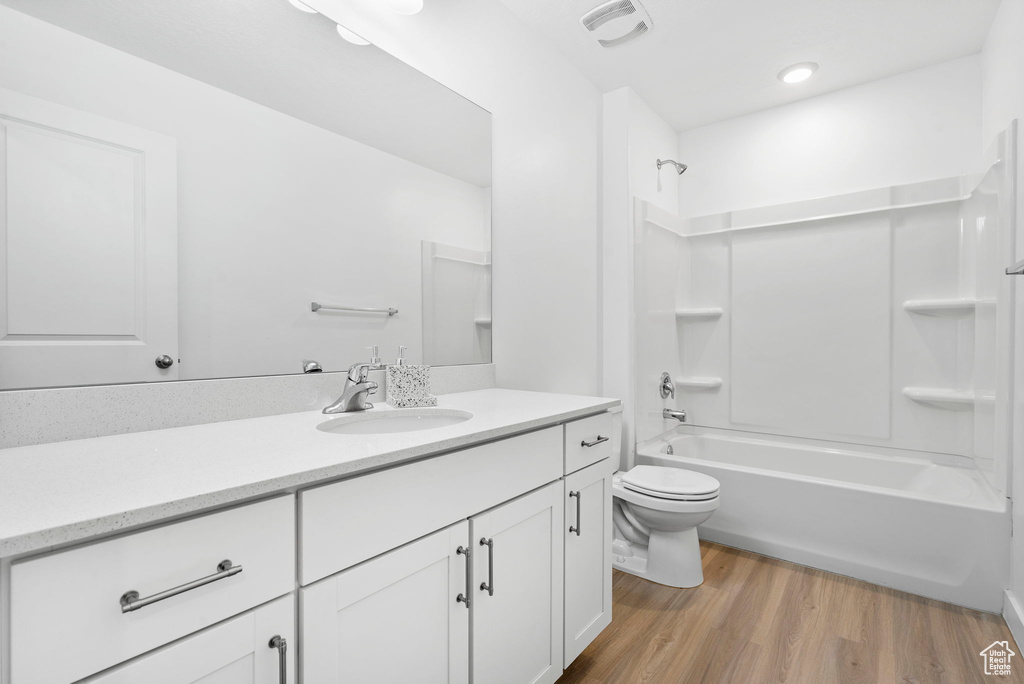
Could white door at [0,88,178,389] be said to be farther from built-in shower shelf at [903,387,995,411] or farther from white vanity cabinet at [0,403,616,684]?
built-in shower shelf at [903,387,995,411]

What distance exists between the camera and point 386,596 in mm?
906

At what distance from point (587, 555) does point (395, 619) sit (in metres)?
0.77

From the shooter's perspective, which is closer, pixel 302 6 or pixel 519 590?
pixel 519 590

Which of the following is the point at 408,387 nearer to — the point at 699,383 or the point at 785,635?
the point at 785,635

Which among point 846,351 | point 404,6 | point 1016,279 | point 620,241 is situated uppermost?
point 404,6

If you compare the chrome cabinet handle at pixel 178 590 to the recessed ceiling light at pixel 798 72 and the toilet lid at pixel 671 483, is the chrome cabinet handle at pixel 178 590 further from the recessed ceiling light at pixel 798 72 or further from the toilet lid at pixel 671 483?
the recessed ceiling light at pixel 798 72

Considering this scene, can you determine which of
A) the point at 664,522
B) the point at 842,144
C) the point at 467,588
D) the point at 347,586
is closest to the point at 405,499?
the point at 347,586

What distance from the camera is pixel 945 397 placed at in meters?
2.35

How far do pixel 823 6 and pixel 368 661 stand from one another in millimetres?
2811

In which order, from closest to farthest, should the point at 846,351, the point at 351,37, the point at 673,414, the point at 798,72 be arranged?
the point at 351,37 < the point at 798,72 < the point at 846,351 < the point at 673,414

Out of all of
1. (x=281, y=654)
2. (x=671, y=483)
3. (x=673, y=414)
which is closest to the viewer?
(x=281, y=654)

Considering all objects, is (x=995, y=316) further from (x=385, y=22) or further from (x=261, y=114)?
(x=261, y=114)

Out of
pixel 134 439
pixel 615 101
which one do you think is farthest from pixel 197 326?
pixel 615 101

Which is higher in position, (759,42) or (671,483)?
(759,42)
